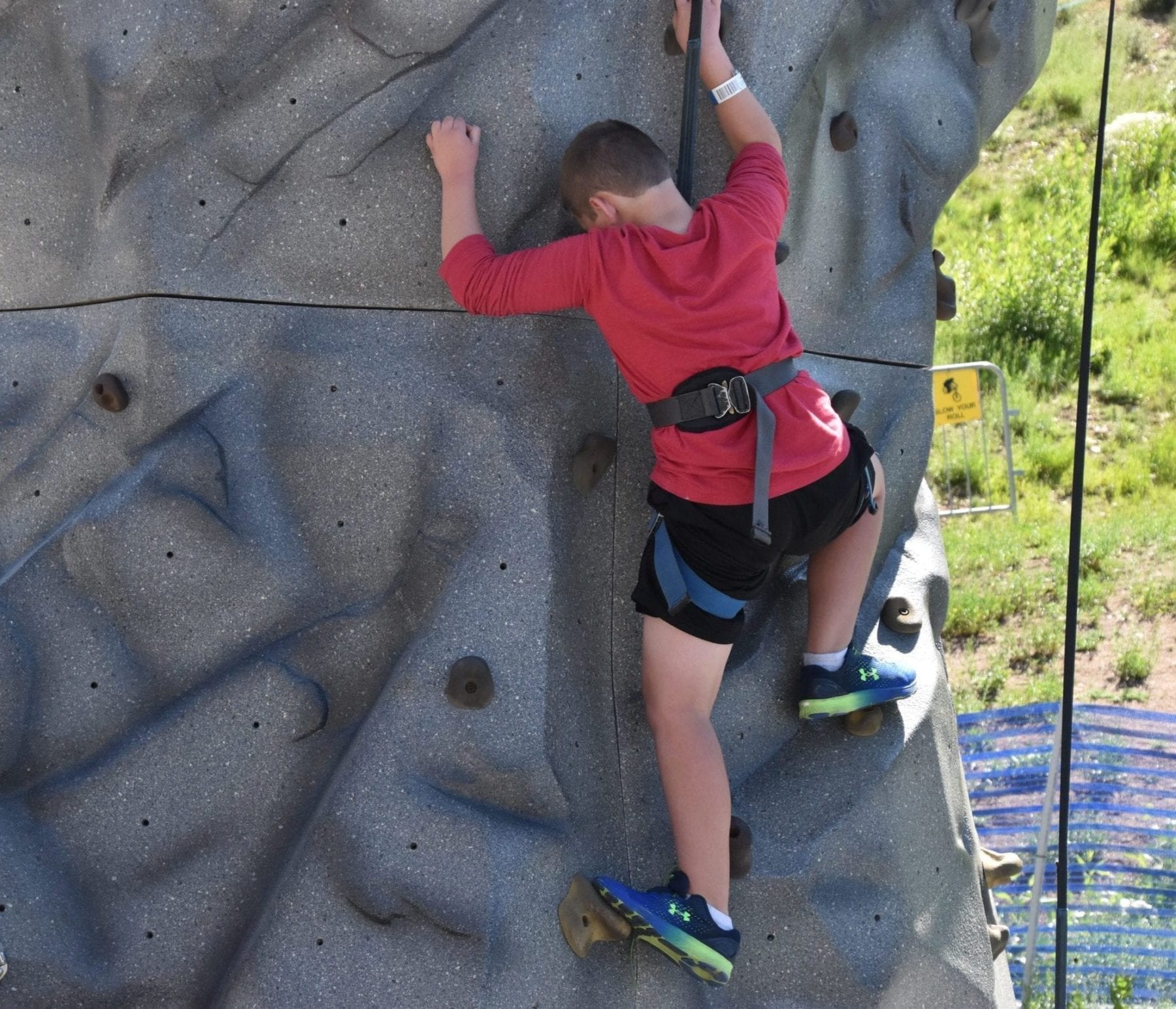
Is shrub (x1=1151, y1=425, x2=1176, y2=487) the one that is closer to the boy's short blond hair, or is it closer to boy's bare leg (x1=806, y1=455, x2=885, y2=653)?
boy's bare leg (x1=806, y1=455, x2=885, y2=653)

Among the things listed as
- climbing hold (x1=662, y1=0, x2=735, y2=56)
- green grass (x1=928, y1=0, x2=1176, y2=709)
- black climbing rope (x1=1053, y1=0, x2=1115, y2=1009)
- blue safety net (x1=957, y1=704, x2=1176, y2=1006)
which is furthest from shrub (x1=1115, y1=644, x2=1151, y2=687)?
climbing hold (x1=662, y1=0, x2=735, y2=56)

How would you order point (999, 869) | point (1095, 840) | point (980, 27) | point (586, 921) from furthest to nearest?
point (1095, 840) → point (980, 27) → point (999, 869) → point (586, 921)

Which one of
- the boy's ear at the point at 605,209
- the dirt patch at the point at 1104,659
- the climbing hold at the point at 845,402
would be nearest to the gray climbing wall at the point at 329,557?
the boy's ear at the point at 605,209

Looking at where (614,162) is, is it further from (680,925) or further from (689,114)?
(680,925)

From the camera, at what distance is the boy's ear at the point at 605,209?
255 cm

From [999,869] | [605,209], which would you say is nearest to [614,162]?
[605,209]

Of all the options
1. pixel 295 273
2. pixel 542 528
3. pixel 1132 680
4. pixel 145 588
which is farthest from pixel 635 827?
pixel 1132 680

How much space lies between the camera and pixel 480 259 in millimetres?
2580

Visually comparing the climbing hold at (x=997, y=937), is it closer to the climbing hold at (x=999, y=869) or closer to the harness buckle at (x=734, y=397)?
the climbing hold at (x=999, y=869)

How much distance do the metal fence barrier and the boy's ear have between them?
3.90 m

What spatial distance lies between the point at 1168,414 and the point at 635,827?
543cm

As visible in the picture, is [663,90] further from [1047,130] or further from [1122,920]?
[1047,130]

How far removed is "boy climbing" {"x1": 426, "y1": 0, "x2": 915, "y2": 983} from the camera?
2.50m

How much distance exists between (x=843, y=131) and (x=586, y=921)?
169 centimetres
